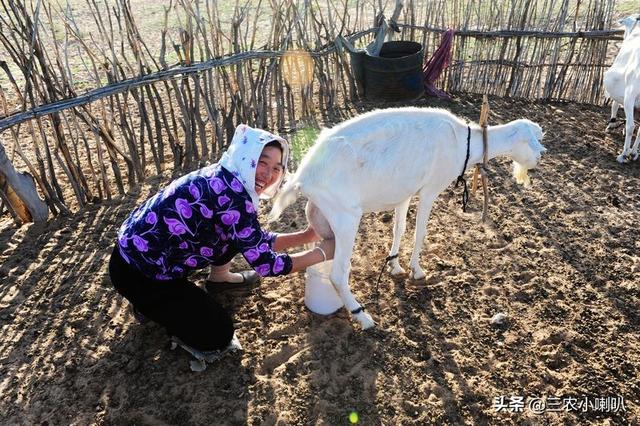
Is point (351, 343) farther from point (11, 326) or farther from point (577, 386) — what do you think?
point (11, 326)

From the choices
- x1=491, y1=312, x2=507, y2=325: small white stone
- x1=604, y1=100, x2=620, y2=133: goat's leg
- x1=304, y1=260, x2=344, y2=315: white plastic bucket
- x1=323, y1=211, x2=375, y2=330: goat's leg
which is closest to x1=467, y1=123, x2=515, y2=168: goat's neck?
x1=323, y1=211, x2=375, y2=330: goat's leg

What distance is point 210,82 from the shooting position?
5.53 meters

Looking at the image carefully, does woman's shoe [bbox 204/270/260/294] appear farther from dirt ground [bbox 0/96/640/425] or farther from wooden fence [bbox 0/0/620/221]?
wooden fence [bbox 0/0/620/221]

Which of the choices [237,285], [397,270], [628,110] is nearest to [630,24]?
[628,110]

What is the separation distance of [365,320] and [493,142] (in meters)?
1.50

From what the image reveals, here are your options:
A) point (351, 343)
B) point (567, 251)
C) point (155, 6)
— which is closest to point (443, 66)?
point (567, 251)

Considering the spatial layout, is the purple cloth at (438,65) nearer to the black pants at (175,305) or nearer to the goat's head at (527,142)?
the goat's head at (527,142)

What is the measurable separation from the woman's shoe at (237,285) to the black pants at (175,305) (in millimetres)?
656

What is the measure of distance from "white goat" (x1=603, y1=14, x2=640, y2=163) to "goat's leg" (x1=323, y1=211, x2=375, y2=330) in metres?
3.80

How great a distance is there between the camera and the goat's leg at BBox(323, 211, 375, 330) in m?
3.13

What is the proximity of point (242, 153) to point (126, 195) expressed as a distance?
9.47ft

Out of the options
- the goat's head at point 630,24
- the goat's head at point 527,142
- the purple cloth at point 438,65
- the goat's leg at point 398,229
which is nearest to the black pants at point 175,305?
the goat's leg at point 398,229

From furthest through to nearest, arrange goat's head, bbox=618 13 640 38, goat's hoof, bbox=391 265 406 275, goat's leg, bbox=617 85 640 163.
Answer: goat's head, bbox=618 13 640 38, goat's leg, bbox=617 85 640 163, goat's hoof, bbox=391 265 406 275

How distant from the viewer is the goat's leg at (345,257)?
3131 mm
